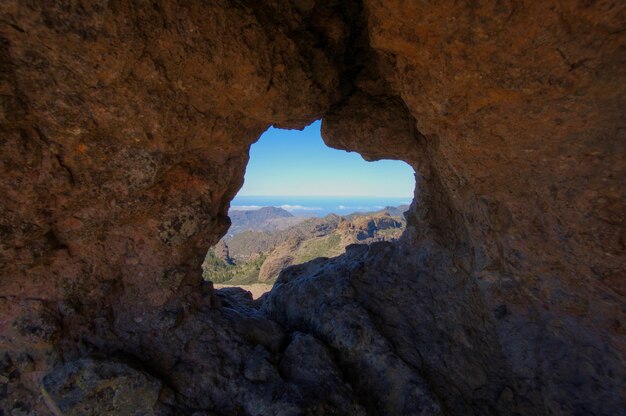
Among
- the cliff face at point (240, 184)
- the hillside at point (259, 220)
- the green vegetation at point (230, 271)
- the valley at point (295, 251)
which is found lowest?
the hillside at point (259, 220)

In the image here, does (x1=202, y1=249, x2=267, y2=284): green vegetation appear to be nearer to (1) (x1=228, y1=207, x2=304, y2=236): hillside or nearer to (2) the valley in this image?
(2) the valley

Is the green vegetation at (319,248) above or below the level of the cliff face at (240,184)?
below

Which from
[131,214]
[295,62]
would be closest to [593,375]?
[295,62]

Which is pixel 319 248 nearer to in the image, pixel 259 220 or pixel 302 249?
pixel 302 249

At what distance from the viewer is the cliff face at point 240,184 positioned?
2846 millimetres

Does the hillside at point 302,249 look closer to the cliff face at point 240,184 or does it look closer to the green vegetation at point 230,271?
the green vegetation at point 230,271

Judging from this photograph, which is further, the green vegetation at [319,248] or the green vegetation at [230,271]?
the green vegetation at [230,271]

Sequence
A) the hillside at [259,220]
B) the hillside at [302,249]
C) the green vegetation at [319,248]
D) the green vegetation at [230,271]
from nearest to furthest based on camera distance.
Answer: the green vegetation at [319,248]
the hillside at [302,249]
the green vegetation at [230,271]
the hillside at [259,220]

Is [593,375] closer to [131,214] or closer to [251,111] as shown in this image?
[251,111]

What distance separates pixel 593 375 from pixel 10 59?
6.00 m

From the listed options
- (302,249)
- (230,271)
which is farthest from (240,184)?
(230,271)

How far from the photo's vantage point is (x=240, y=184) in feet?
16.3

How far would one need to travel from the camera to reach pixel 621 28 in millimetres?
2494

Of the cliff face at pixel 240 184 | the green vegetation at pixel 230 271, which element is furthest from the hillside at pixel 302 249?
the cliff face at pixel 240 184
